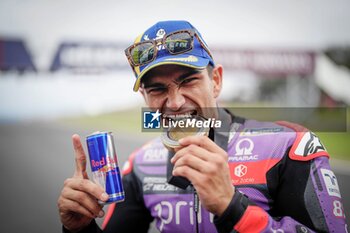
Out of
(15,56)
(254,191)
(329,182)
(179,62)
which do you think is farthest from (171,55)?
(15,56)

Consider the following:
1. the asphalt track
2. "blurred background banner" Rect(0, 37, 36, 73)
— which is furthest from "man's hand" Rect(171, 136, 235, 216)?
"blurred background banner" Rect(0, 37, 36, 73)

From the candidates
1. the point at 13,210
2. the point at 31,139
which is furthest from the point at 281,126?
the point at 31,139

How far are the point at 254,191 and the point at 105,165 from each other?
1.73ft

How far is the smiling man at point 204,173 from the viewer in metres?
0.92

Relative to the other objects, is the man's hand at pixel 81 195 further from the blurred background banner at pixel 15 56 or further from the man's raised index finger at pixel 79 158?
the blurred background banner at pixel 15 56

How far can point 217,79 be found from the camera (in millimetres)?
1449

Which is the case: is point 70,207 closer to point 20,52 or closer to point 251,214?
point 251,214

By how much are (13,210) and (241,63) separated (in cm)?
478

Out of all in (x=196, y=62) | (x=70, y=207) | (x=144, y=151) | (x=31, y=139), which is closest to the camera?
(x=70, y=207)

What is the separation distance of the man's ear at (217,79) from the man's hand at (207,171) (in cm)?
52

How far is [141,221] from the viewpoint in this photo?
1.52m

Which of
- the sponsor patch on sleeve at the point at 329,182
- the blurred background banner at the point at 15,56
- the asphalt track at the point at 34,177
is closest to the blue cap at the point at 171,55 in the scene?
the sponsor patch on sleeve at the point at 329,182

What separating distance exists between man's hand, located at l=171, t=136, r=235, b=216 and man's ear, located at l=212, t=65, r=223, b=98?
0.52 metres

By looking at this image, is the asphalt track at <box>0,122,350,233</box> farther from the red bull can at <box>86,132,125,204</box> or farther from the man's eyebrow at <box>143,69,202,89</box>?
the red bull can at <box>86,132,125,204</box>
